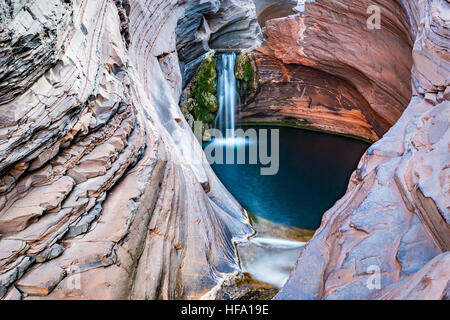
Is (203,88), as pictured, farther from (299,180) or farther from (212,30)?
(299,180)

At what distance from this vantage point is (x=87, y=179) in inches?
161

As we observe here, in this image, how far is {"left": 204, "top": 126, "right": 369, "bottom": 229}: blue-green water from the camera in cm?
805

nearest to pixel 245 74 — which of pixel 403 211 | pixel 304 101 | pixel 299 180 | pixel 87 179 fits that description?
pixel 304 101

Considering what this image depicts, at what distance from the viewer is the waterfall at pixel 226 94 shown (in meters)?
12.6

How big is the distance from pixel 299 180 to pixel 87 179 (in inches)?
253

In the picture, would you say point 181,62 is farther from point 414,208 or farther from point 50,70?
point 414,208

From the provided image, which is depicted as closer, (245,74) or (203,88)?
(203,88)

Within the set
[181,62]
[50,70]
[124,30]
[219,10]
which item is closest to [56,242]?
[50,70]

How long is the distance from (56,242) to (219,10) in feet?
33.8

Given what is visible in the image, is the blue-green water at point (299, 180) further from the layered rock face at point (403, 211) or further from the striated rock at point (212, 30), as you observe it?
the striated rock at point (212, 30)

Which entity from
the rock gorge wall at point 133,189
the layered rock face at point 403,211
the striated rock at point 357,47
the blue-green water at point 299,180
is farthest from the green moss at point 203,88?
the layered rock face at point 403,211

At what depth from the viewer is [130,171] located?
15.5ft

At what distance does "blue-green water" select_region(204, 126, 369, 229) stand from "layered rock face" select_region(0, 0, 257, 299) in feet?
8.28

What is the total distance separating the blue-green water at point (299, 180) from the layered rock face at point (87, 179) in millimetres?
2524
